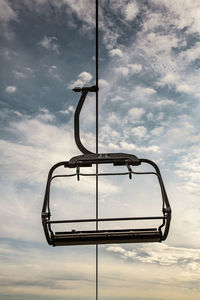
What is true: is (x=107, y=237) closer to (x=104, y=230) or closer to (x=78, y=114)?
(x=104, y=230)

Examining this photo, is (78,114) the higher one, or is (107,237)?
(78,114)

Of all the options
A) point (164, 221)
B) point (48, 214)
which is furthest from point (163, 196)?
point (48, 214)

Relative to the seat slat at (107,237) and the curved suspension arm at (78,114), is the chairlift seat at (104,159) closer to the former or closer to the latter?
the curved suspension arm at (78,114)

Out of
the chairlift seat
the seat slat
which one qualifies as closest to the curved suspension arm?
the chairlift seat

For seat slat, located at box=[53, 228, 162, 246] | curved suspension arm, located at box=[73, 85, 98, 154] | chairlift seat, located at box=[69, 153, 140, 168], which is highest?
curved suspension arm, located at box=[73, 85, 98, 154]

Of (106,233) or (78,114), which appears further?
(78,114)

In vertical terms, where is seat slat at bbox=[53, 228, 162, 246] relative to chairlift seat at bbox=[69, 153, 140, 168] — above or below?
below

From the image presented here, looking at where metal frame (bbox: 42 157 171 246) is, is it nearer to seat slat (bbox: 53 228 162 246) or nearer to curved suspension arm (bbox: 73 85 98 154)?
seat slat (bbox: 53 228 162 246)

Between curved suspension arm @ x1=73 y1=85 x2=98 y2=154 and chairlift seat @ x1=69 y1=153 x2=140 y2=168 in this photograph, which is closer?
chairlift seat @ x1=69 y1=153 x2=140 y2=168

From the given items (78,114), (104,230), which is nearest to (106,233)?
(104,230)

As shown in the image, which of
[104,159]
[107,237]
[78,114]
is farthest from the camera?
[78,114]

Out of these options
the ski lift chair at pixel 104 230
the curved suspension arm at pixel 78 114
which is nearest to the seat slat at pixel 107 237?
the ski lift chair at pixel 104 230

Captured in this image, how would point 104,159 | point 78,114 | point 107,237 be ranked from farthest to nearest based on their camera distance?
point 78,114 < point 104,159 < point 107,237

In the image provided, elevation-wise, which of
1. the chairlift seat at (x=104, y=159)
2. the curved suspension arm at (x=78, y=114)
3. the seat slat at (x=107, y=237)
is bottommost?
the seat slat at (x=107, y=237)
